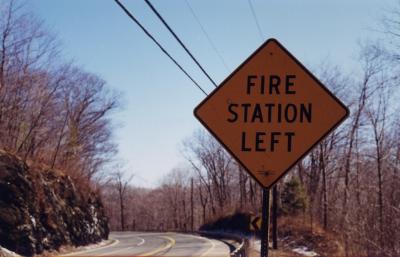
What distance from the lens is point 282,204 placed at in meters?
48.8

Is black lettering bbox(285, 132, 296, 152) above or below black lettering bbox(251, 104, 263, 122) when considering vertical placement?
below

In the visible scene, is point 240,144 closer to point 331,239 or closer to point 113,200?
point 331,239

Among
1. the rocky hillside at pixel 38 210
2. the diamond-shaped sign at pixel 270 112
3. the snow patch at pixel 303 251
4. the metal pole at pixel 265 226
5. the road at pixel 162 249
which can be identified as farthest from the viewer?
the snow patch at pixel 303 251

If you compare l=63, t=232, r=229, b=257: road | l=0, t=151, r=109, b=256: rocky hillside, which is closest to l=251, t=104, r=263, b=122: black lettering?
l=0, t=151, r=109, b=256: rocky hillside

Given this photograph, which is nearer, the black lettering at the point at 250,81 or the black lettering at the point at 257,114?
the black lettering at the point at 257,114

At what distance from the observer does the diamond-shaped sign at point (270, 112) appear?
5234 mm

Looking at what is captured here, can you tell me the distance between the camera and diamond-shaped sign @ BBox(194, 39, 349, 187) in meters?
5.23

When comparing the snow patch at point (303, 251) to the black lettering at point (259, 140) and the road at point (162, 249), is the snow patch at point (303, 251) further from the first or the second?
the black lettering at point (259, 140)

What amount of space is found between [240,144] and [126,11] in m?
2.09

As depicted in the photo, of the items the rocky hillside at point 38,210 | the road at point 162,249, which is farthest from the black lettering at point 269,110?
the road at point 162,249

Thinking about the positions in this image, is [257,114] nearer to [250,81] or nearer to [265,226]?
[250,81]

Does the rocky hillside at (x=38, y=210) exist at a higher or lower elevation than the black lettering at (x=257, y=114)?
lower

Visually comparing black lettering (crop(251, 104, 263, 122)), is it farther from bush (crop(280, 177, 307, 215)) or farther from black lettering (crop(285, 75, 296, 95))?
bush (crop(280, 177, 307, 215))

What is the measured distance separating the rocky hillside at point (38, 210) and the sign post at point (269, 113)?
23.2m
